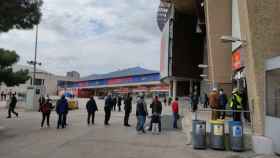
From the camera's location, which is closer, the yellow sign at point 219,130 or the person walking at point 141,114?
the yellow sign at point 219,130

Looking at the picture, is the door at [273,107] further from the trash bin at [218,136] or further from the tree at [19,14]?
the tree at [19,14]

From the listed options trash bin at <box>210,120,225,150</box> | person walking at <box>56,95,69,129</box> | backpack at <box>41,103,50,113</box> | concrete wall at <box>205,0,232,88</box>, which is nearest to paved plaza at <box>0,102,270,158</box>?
trash bin at <box>210,120,225,150</box>

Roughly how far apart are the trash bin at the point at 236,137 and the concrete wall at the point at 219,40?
559 inches

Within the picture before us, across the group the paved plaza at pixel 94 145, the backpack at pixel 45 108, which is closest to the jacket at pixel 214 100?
the paved plaza at pixel 94 145

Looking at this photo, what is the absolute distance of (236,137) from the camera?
31.1 feet

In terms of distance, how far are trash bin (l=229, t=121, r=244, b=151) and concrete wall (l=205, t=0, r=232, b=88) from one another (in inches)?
559

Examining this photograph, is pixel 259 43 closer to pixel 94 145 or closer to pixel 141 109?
pixel 141 109

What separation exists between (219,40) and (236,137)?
15.2m

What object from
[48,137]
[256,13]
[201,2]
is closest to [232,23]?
[201,2]

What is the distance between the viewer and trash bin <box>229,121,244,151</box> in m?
9.45

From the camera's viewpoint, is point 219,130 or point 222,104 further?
point 222,104

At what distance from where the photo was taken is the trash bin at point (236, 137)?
9.45 metres

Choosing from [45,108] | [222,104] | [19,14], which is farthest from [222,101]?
[19,14]

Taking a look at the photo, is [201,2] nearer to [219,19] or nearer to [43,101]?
[219,19]
